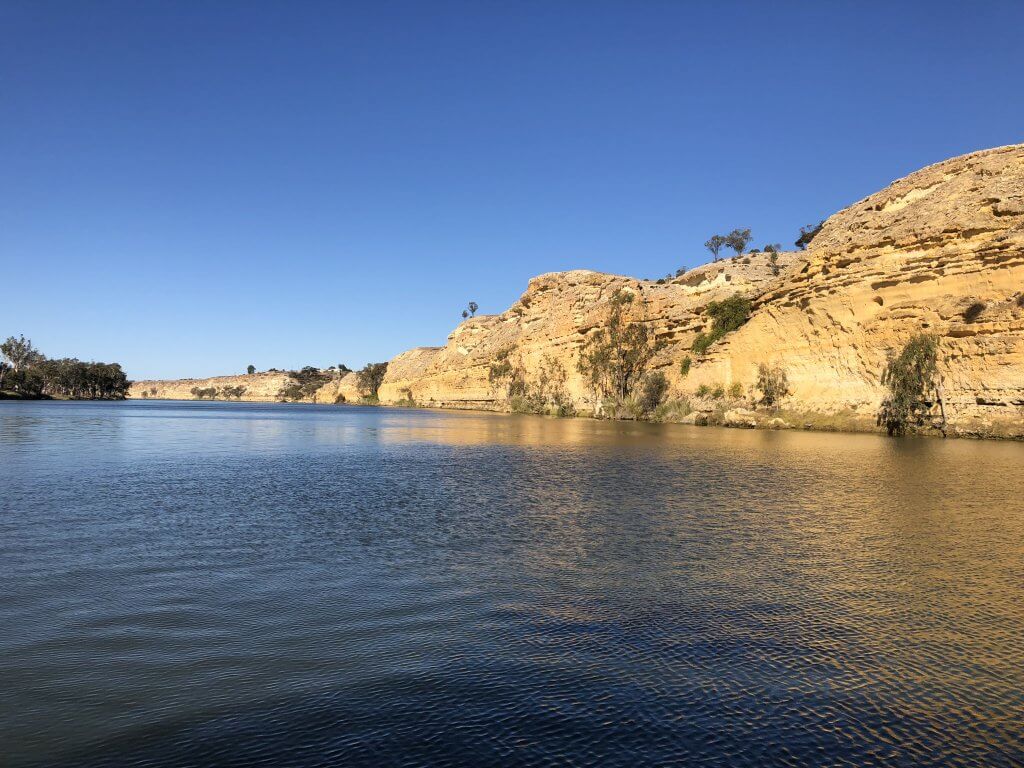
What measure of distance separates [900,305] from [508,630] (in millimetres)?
40645

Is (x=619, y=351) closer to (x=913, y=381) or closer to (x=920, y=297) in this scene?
(x=920, y=297)

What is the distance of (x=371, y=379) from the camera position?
17025 centimetres

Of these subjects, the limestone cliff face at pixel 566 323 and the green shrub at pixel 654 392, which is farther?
the limestone cliff face at pixel 566 323

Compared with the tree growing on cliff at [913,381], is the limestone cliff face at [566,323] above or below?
above

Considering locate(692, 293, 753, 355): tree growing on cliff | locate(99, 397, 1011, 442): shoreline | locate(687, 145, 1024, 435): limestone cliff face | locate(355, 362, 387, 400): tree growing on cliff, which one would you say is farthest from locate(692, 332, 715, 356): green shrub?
locate(355, 362, 387, 400): tree growing on cliff

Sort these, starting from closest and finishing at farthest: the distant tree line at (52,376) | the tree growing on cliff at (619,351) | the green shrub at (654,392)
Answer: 1. the green shrub at (654,392)
2. the tree growing on cliff at (619,351)
3. the distant tree line at (52,376)

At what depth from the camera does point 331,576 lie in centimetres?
809

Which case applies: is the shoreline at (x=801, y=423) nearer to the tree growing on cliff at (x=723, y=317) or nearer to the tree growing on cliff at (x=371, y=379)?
the tree growing on cliff at (x=723, y=317)

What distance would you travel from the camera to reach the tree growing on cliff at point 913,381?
3634 cm

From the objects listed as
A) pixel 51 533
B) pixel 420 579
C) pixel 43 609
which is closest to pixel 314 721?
pixel 420 579

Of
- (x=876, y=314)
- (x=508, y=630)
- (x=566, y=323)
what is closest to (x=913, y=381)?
(x=876, y=314)

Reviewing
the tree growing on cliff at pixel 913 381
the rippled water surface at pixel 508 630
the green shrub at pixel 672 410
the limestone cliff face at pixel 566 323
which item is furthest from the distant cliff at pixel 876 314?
the rippled water surface at pixel 508 630

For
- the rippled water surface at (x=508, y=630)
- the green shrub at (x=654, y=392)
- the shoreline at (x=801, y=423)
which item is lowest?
the rippled water surface at (x=508, y=630)

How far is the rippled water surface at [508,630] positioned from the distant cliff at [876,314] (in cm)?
2494
